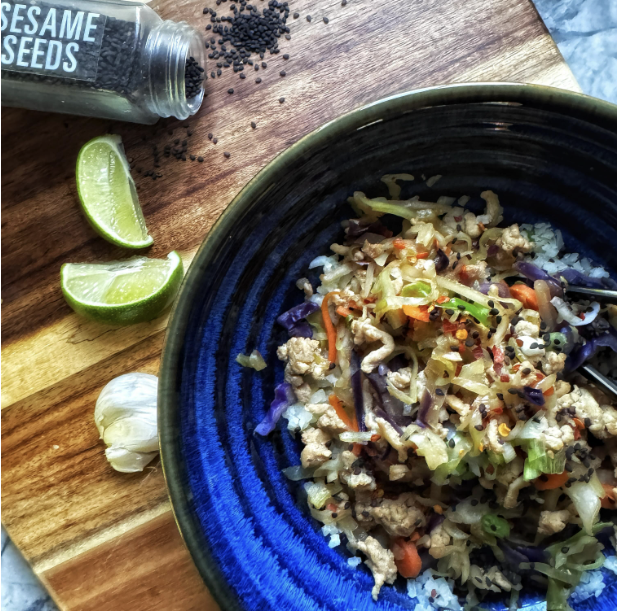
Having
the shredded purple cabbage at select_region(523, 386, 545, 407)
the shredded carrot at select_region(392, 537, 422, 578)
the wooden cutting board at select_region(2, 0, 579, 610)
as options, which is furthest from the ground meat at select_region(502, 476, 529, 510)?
the wooden cutting board at select_region(2, 0, 579, 610)

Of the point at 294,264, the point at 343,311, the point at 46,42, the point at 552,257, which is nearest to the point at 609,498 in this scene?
the point at 552,257

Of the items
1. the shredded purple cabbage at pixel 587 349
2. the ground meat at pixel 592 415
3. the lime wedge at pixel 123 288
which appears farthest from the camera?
the lime wedge at pixel 123 288

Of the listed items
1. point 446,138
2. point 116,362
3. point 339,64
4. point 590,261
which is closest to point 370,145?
point 446,138

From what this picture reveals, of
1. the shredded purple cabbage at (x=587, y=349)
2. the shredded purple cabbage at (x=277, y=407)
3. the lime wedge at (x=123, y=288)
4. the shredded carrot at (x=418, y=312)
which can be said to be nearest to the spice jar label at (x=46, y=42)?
the lime wedge at (x=123, y=288)

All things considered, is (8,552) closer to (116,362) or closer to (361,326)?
(116,362)

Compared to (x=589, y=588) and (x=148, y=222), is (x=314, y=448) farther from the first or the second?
(x=148, y=222)

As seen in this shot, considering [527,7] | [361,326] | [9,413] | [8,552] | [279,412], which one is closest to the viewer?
[361,326]

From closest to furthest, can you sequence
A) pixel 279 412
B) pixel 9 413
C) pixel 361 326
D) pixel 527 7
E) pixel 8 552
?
pixel 361 326 < pixel 279 412 < pixel 527 7 < pixel 9 413 < pixel 8 552

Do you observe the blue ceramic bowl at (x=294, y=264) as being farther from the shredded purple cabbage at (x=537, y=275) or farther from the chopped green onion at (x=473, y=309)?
the chopped green onion at (x=473, y=309)
